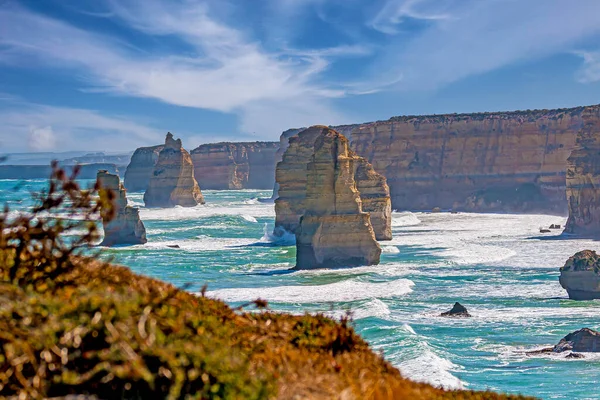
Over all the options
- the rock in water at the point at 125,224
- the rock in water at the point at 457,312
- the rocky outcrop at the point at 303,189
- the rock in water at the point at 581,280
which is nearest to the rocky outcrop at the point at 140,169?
the rocky outcrop at the point at 303,189

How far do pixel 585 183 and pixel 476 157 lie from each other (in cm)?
4509

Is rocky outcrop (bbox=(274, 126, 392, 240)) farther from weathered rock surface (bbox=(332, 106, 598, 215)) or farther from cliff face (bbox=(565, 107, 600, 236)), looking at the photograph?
weathered rock surface (bbox=(332, 106, 598, 215))

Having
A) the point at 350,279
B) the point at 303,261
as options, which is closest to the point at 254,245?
the point at 303,261

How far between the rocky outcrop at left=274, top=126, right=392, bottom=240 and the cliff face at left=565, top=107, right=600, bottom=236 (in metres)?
16.2

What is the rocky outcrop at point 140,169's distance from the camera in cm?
16238

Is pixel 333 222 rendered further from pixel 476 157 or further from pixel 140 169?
pixel 140 169

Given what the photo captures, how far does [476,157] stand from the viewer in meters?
111

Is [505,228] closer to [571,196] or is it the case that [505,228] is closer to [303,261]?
[571,196]

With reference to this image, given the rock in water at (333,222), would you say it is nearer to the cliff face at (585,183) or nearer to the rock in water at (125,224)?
the rock in water at (125,224)

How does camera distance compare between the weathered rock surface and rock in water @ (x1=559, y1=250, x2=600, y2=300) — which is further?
the weathered rock surface

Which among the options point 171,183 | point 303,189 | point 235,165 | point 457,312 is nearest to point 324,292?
point 457,312

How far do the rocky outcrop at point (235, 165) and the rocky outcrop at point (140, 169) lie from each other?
1072 centimetres

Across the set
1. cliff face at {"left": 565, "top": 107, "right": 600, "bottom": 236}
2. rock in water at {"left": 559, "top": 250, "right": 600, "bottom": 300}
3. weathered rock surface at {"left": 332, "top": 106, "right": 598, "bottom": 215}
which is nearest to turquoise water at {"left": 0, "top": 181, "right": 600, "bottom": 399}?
rock in water at {"left": 559, "top": 250, "right": 600, "bottom": 300}

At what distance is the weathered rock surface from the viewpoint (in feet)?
340
